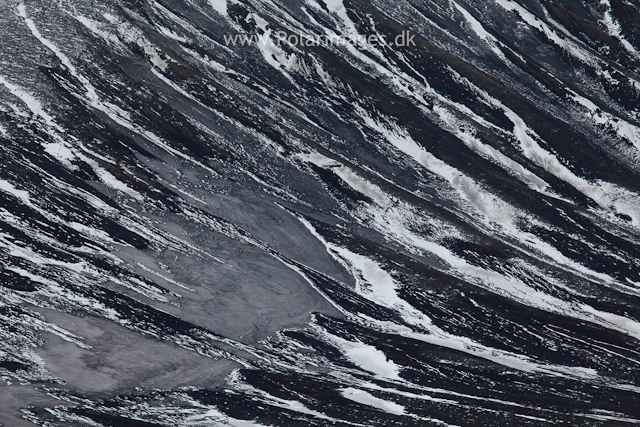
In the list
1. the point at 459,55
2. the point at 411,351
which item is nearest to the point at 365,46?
the point at 459,55

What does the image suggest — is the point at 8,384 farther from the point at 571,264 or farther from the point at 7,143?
the point at 571,264

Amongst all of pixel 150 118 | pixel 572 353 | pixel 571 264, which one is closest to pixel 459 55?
pixel 571 264

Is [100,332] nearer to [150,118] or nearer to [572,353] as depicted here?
[150,118]

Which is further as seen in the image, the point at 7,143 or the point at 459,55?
the point at 459,55

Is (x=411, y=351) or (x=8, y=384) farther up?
(x=411, y=351)

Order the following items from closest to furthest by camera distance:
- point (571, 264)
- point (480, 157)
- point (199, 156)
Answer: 1. point (571, 264)
2. point (199, 156)
3. point (480, 157)

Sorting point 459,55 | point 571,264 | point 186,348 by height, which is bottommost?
point 186,348

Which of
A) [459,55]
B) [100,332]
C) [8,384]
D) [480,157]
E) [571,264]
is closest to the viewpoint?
[8,384]
